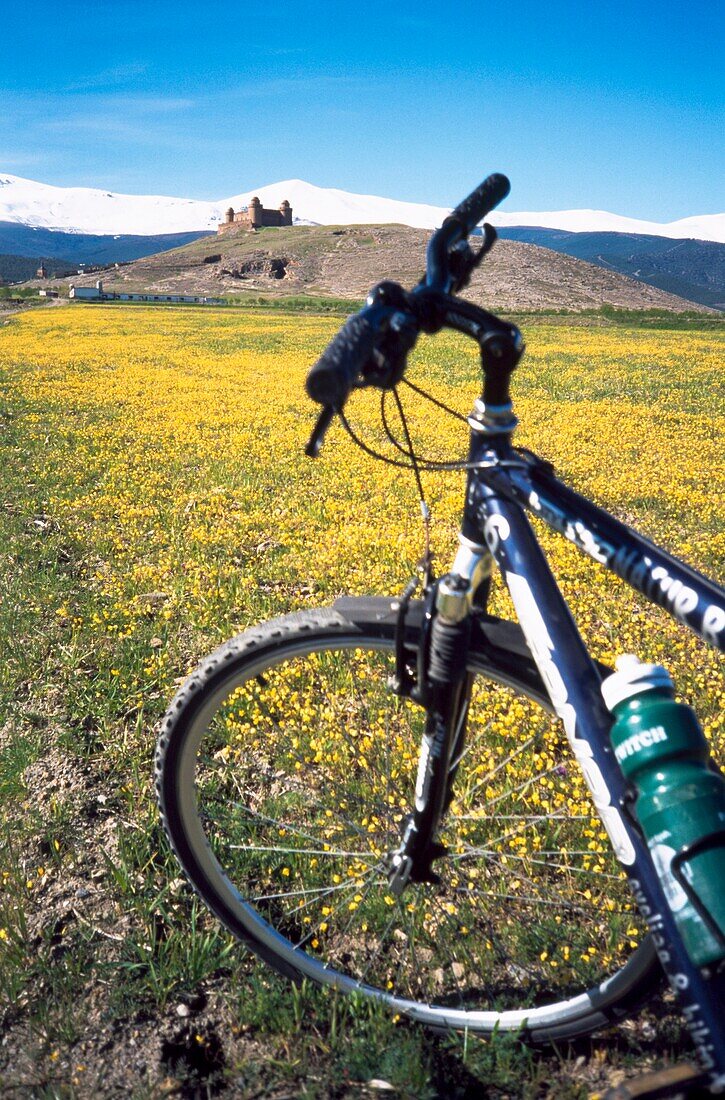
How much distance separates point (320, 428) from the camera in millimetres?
1526

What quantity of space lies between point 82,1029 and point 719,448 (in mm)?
12319

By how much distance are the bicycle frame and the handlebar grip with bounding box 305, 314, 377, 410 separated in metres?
0.67

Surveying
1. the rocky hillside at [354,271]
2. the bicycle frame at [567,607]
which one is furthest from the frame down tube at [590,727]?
the rocky hillside at [354,271]

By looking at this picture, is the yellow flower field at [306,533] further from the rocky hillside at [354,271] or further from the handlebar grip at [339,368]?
the rocky hillside at [354,271]

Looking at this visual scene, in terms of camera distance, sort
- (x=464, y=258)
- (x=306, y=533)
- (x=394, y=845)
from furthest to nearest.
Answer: (x=306, y=533) → (x=394, y=845) → (x=464, y=258)

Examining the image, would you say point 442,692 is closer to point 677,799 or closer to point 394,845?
point 677,799

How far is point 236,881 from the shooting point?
3090 mm

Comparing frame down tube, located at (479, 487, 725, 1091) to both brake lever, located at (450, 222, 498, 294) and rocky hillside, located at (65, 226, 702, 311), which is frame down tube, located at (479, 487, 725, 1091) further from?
rocky hillside, located at (65, 226, 702, 311)

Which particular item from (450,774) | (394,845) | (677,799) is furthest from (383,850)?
(677,799)

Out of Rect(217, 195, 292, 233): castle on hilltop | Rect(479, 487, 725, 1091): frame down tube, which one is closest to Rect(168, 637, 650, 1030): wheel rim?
Rect(479, 487, 725, 1091): frame down tube

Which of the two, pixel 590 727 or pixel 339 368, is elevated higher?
pixel 339 368

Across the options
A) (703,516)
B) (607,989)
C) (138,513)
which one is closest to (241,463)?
(138,513)

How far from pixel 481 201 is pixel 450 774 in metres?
1.85

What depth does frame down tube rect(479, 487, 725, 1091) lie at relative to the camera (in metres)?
1.46
